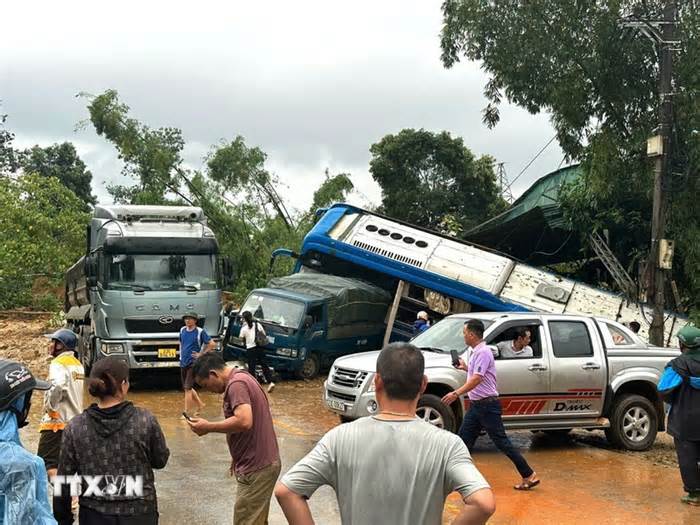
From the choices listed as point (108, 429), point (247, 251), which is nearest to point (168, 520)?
point (108, 429)

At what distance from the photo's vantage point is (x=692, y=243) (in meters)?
16.0

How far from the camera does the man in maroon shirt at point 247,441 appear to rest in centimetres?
500

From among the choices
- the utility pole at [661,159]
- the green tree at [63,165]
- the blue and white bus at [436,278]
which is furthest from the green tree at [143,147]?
the green tree at [63,165]

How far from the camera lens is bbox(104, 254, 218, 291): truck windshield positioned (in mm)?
15977

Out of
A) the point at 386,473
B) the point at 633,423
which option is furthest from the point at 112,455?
the point at 633,423

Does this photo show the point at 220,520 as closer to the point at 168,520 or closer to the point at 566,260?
the point at 168,520

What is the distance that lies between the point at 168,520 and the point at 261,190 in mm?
24624

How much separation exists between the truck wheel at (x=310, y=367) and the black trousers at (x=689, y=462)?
1084cm

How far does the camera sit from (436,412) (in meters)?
10.1

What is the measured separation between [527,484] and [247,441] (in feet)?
14.0

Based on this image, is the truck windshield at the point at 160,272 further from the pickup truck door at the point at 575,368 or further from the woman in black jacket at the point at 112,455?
the woman in black jacket at the point at 112,455

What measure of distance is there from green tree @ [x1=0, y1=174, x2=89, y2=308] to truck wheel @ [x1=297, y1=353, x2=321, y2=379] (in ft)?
39.0

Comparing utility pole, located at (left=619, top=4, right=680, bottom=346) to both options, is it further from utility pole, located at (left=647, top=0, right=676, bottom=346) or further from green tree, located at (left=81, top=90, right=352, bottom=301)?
green tree, located at (left=81, top=90, right=352, bottom=301)

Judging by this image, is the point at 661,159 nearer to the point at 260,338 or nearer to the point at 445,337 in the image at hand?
the point at 445,337
